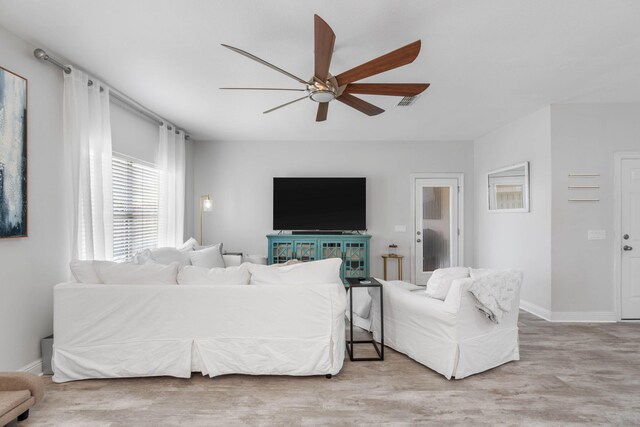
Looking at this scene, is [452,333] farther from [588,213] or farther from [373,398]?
[588,213]

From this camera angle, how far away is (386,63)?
2.17m

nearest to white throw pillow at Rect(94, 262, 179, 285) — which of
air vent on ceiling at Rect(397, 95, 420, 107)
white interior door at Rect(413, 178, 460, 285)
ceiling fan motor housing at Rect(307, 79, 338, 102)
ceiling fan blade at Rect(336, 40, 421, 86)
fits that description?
ceiling fan motor housing at Rect(307, 79, 338, 102)

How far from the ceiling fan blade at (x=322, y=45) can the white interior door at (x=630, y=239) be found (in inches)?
162

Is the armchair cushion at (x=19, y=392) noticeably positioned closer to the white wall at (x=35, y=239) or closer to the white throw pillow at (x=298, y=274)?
the white wall at (x=35, y=239)

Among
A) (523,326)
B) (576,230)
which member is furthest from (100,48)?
(576,230)

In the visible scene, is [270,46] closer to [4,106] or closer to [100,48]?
[100,48]

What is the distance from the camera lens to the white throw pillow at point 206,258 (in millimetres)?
4262

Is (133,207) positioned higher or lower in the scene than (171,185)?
lower

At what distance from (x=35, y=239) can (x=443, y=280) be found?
3.43 meters

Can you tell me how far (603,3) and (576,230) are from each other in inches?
111

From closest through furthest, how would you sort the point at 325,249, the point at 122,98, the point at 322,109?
the point at 322,109 → the point at 122,98 → the point at 325,249

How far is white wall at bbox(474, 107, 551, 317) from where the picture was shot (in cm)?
411

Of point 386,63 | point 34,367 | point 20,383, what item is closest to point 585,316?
point 386,63

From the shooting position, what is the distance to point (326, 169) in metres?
5.87
